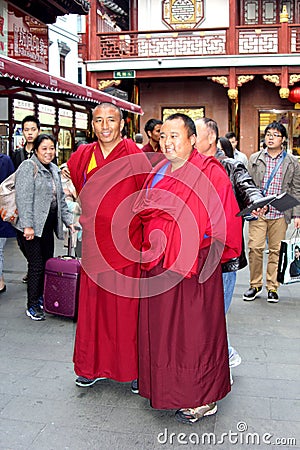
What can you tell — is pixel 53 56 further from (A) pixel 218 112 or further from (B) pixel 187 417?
(B) pixel 187 417

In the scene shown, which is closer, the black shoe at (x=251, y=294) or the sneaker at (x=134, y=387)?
the sneaker at (x=134, y=387)

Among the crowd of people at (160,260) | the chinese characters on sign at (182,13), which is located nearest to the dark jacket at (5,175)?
the crowd of people at (160,260)

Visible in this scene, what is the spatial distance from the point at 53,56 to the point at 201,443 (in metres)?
16.3

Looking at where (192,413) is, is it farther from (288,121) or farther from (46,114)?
(288,121)

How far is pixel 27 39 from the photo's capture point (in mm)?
11852

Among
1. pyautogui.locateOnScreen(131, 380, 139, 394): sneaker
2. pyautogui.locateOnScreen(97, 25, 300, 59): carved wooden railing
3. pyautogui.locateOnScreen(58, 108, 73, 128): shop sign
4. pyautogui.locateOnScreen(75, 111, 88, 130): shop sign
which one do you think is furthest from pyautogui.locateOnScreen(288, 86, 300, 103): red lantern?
pyautogui.locateOnScreen(131, 380, 139, 394): sneaker

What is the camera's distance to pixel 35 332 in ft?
15.3

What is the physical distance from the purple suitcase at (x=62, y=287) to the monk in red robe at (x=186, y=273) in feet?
5.85

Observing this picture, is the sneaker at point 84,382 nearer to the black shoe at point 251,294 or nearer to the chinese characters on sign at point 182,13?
the black shoe at point 251,294

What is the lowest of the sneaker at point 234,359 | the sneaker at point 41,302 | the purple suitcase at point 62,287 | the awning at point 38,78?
the sneaker at point 234,359

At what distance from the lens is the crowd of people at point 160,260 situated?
2990 millimetres

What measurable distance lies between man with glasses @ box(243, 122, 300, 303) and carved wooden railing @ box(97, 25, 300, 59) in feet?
34.7

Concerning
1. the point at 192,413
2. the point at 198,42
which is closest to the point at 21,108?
the point at 198,42

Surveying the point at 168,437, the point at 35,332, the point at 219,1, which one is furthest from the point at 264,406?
the point at 219,1
